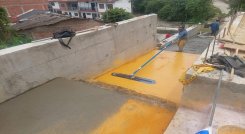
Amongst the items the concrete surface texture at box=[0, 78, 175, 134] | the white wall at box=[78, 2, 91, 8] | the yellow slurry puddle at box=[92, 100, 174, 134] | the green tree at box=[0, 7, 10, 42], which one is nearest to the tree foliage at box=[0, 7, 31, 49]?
the green tree at box=[0, 7, 10, 42]

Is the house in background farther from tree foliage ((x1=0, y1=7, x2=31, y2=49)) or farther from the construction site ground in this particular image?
the construction site ground

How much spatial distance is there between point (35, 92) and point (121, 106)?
1979 mm

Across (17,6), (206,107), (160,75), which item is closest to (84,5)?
(17,6)

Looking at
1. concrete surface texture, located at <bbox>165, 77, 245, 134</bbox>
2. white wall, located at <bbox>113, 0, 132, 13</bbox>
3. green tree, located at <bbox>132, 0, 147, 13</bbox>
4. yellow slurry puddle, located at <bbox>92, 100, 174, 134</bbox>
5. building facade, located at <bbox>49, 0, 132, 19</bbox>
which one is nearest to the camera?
concrete surface texture, located at <bbox>165, 77, 245, 134</bbox>

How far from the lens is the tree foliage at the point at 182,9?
95.9ft

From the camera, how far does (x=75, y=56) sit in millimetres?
5562

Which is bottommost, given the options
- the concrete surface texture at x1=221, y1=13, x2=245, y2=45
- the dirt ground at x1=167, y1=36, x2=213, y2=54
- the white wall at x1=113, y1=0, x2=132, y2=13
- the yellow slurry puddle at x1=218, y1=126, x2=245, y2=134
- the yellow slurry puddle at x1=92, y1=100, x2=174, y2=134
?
the dirt ground at x1=167, y1=36, x2=213, y2=54

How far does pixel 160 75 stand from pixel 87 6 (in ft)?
114

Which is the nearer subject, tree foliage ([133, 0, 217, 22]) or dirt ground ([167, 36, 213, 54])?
dirt ground ([167, 36, 213, 54])

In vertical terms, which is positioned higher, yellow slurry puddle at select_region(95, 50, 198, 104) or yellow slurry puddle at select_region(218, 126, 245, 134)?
yellow slurry puddle at select_region(218, 126, 245, 134)

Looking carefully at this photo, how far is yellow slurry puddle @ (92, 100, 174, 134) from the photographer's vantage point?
3643 millimetres

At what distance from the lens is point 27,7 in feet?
90.5

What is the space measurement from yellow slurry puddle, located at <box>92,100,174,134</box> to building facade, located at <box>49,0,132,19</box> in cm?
3307

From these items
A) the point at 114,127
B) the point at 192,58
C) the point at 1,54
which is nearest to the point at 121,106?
the point at 114,127
